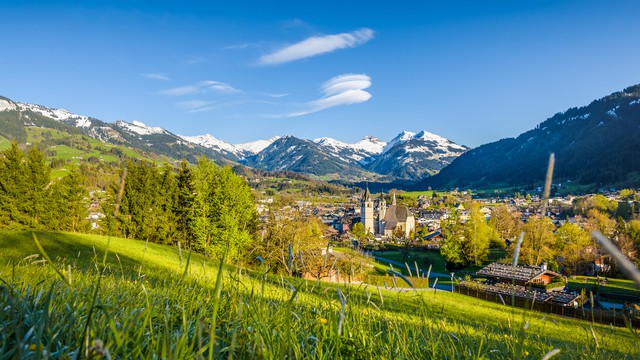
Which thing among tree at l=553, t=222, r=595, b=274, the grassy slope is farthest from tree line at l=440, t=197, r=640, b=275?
the grassy slope

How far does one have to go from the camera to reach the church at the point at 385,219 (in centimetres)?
13350

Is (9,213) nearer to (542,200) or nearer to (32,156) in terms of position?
(32,156)

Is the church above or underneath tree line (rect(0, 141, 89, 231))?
underneath

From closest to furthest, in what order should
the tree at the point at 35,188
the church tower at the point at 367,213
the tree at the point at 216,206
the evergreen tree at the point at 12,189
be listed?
the evergreen tree at the point at 12,189 → the tree at the point at 216,206 → the tree at the point at 35,188 → the church tower at the point at 367,213

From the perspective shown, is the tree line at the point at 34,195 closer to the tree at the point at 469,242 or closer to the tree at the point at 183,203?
the tree at the point at 183,203

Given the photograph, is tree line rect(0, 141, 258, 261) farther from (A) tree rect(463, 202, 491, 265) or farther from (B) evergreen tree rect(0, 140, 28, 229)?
(A) tree rect(463, 202, 491, 265)

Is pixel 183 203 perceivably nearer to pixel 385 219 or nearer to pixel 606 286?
pixel 606 286

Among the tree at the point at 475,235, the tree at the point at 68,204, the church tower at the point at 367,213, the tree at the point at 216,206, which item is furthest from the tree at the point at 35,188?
the church tower at the point at 367,213

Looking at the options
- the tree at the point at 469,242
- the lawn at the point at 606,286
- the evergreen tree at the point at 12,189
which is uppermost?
the evergreen tree at the point at 12,189

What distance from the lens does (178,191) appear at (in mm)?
41812

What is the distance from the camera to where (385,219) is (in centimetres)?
14138

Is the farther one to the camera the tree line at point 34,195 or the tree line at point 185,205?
the tree line at point 185,205

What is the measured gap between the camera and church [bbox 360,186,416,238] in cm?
13350

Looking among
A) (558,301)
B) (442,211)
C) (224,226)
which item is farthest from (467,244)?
(442,211)
